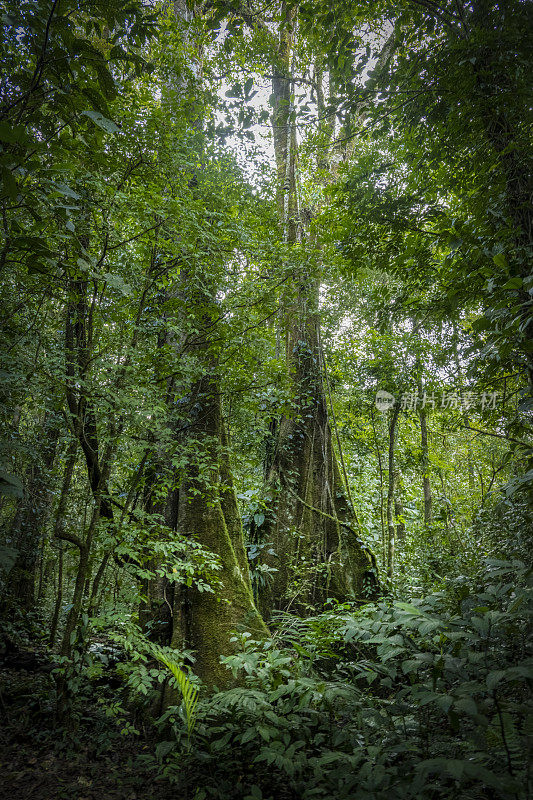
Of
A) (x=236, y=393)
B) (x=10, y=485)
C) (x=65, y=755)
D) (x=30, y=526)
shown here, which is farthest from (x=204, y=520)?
(x=30, y=526)

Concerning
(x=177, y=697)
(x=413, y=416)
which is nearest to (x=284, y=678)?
(x=177, y=697)

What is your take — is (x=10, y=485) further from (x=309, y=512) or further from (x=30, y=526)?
(x=30, y=526)

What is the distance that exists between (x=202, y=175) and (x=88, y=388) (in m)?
2.89

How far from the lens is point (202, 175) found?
174 inches

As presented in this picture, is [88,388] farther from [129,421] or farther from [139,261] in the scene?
[139,261]

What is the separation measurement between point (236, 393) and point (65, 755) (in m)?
3.31

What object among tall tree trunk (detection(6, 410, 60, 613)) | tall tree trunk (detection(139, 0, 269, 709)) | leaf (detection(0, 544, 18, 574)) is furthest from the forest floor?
tall tree trunk (detection(6, 410, 60, 613))

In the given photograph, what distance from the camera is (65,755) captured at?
3.12 metres

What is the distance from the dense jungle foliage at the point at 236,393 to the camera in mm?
1842

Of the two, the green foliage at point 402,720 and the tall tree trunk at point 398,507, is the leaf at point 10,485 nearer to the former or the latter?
the green foliage at point 402,720

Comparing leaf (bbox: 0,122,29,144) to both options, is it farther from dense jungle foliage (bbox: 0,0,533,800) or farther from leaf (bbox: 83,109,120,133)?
leaf (bbox: 83,109,120,133)

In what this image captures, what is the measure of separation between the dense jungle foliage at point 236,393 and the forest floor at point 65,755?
0.02m

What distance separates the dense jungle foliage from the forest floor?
0.02 metres

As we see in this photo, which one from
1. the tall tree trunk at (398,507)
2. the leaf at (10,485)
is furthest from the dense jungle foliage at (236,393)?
the tall tree trunk at (398,507)
